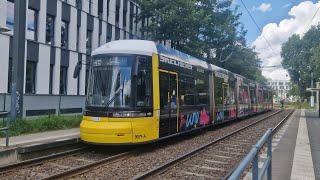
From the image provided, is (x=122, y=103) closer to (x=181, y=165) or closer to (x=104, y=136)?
(x=104, y=136)

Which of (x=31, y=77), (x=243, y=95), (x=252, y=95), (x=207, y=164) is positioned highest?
(x=31, y=77)

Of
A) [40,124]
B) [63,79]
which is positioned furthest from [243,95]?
[40,124]

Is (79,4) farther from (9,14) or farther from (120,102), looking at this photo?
(120,102)

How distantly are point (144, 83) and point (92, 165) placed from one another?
312 cm

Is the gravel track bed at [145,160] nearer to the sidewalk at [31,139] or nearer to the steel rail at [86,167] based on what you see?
the steel rail at [86,167]

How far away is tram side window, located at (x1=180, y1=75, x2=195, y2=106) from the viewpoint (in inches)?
568

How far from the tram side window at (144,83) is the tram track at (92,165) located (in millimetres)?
1473

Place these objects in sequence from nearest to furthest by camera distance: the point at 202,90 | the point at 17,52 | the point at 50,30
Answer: the point at 17,52
the point at 202,90
the point at 50,30

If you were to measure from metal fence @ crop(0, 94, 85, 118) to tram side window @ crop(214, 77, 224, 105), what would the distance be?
796cm

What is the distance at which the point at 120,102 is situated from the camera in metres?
11.5

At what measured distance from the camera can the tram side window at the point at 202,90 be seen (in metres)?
16.7

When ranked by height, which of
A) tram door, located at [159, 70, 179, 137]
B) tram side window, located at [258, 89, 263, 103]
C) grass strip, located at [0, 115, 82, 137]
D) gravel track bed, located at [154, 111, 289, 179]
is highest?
tram side window, located at [258, 89, 263, 103]

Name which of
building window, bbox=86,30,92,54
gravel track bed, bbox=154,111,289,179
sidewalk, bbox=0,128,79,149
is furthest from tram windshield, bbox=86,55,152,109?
building window, bbox=86,30,92,54

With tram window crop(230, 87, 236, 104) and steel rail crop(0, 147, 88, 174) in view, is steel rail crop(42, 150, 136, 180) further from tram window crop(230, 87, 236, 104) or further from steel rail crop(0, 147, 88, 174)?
tram window crop(230, 87, 236, 104)
